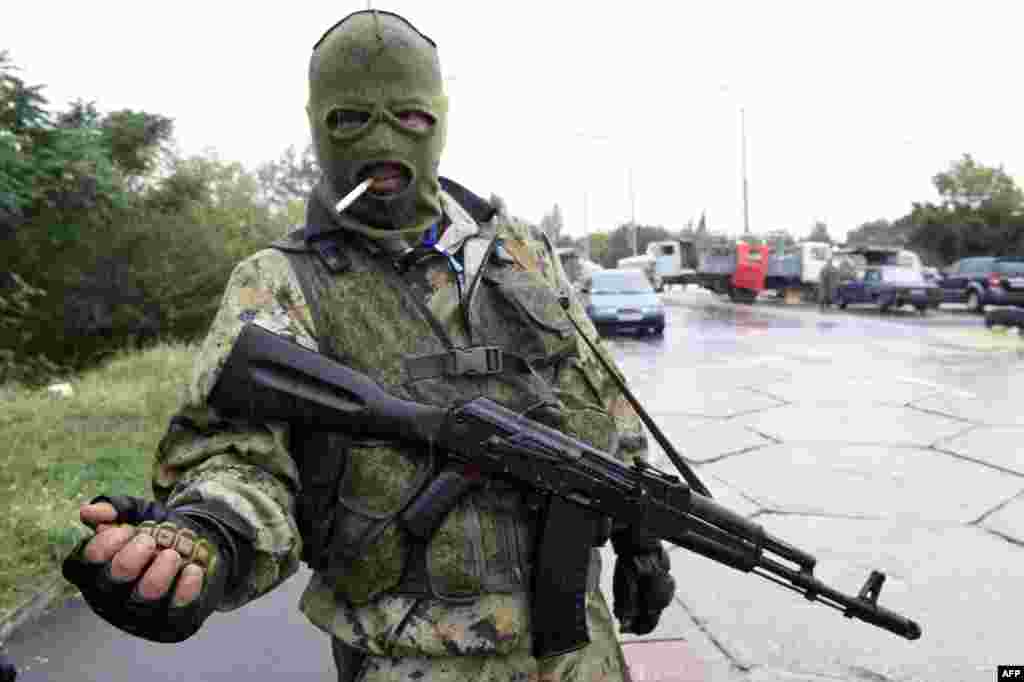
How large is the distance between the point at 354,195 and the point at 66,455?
4672mm

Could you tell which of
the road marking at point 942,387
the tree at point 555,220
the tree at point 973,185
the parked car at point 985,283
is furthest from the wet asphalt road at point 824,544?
the tree at point 555,220

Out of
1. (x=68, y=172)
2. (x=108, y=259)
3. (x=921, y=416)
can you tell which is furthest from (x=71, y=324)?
(x=921, y=416)

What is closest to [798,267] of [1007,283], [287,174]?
[1007,283]

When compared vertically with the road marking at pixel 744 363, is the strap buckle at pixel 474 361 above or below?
above

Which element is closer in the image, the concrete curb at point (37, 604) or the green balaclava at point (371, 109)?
the green balaclava at point (371, 109)

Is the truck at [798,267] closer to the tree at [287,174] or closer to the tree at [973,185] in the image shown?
the tree at [973,185]

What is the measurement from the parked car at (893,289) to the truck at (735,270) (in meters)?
3.82

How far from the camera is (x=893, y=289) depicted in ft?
64.0

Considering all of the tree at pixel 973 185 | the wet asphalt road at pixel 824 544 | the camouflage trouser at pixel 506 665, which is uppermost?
the tree at pixel 973 185

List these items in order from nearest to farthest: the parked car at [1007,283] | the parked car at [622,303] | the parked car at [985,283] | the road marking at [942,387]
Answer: the road marking at [942,387] → the parked car at [622,303] → the parked car at [1007,283] → the parked car at [985,283]

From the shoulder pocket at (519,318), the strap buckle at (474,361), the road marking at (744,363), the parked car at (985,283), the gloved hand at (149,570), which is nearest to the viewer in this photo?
the gloved hand at (149,570)

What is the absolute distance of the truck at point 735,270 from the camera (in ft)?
80.0

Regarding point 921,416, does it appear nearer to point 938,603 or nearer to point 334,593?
point 938,603

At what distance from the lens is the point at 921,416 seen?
7348 millimetres
